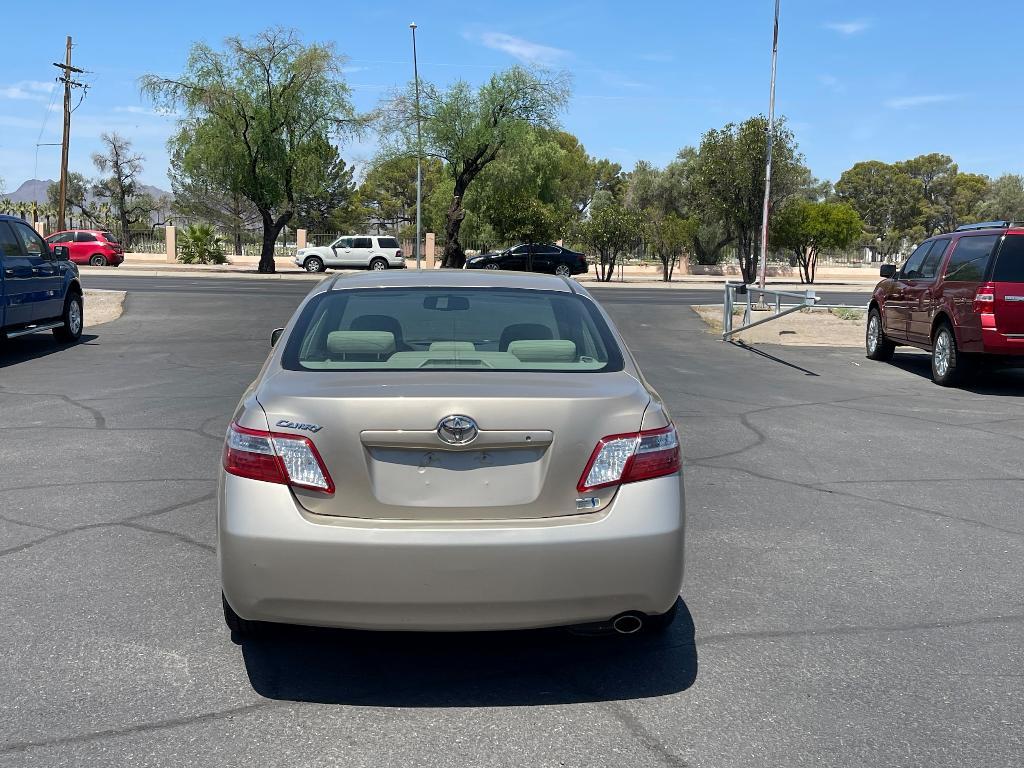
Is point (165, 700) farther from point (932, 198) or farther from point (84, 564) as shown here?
point (932, 198)

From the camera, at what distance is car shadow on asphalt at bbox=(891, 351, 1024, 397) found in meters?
13.0

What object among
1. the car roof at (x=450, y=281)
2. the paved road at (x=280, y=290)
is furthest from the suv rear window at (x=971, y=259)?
the paved road at (x=280, y=290)

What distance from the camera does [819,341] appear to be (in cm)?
1923

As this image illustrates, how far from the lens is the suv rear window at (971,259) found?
12.6 m

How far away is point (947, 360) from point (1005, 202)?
84271 millimetres

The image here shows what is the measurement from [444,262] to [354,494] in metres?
42.8

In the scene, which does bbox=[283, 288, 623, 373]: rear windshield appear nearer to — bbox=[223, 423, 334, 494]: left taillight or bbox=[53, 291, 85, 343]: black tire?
bbox=[223, 423, 334, 494]: left taillight

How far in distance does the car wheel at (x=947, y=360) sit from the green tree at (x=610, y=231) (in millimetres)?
32432

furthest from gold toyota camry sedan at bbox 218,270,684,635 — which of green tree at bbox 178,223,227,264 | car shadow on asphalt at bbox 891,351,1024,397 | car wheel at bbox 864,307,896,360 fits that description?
green tree at bbox 178,223,227,264

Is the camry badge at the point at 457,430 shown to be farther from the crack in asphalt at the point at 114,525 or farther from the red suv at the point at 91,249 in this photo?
the red suv at the point at 91,249

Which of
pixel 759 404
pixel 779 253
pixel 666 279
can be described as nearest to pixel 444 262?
pixel 666 279

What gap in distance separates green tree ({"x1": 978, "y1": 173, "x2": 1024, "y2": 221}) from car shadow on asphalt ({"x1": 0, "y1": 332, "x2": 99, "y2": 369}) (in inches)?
3288

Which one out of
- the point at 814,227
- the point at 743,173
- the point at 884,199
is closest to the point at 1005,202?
the point at 884,199

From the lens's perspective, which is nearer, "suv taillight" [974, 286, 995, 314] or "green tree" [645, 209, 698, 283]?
"suv taillight" [974, 286, 995, 314]
